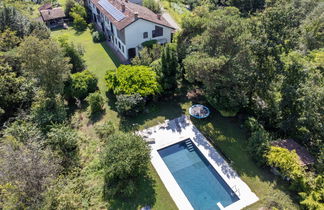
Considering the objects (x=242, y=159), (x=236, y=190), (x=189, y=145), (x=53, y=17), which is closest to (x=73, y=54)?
(x=189, y=145)

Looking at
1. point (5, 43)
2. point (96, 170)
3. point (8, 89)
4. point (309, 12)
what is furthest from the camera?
point (309, 12)

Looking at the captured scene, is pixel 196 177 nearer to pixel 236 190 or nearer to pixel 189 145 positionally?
pixel 236 190

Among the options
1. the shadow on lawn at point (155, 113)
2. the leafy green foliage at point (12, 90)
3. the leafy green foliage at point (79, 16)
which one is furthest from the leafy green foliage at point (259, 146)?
the leafy green foliage at point (79, 16)

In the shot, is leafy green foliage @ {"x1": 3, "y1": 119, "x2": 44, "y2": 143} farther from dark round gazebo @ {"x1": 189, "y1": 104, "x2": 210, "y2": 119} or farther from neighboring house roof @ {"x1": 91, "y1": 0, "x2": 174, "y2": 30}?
neighboring house roof @ {"x1": 91, "y1": 0, "x2": 174, "y2": 30}

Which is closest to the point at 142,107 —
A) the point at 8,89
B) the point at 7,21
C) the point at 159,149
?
the point at 159,149

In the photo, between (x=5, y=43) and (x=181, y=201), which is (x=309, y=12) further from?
(x=5, y=43)

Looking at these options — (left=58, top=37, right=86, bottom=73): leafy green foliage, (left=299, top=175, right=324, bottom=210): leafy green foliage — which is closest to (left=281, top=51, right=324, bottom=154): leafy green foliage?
(left=299, top=175, right=324, bottom=210): leafy green foliage
